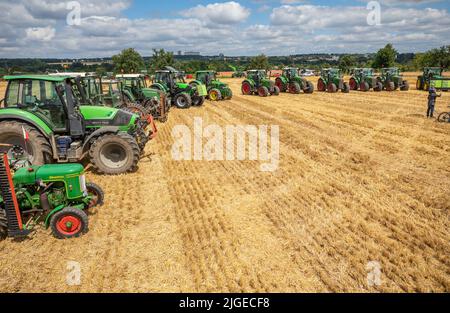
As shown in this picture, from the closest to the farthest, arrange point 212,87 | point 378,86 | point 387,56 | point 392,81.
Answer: point 212,87
point 378,86
point 392,81
point 387,56

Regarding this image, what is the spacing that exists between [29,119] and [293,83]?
21011mm

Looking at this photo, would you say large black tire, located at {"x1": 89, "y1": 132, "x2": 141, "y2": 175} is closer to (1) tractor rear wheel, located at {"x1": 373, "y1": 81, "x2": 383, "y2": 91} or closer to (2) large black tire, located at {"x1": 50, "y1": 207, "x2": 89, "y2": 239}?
(2) large black tire, located at {"x1": 50, "y1": 207, "x2": 89, "y2": 239}

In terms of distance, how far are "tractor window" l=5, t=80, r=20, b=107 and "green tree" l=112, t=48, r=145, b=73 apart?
34506mm

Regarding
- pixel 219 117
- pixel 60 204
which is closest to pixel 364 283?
pixel 60 204

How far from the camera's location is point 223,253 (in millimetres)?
4922

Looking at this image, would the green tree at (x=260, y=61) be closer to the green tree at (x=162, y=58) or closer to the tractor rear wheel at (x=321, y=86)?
the green tree at (x=162, y=58)

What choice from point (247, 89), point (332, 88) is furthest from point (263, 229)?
point (332, 88)

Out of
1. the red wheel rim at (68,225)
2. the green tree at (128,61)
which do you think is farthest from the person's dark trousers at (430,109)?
the green tree at (128,61)

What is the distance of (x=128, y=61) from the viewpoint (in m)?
40.7

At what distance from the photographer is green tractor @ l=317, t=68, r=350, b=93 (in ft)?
84.1

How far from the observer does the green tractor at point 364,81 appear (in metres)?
26.4

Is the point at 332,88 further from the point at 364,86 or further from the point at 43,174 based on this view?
the point at 43,174

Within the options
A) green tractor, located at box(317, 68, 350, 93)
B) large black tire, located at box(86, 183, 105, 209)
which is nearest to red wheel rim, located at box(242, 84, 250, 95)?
green tractor, located at box(317, 68, 350, 93)
